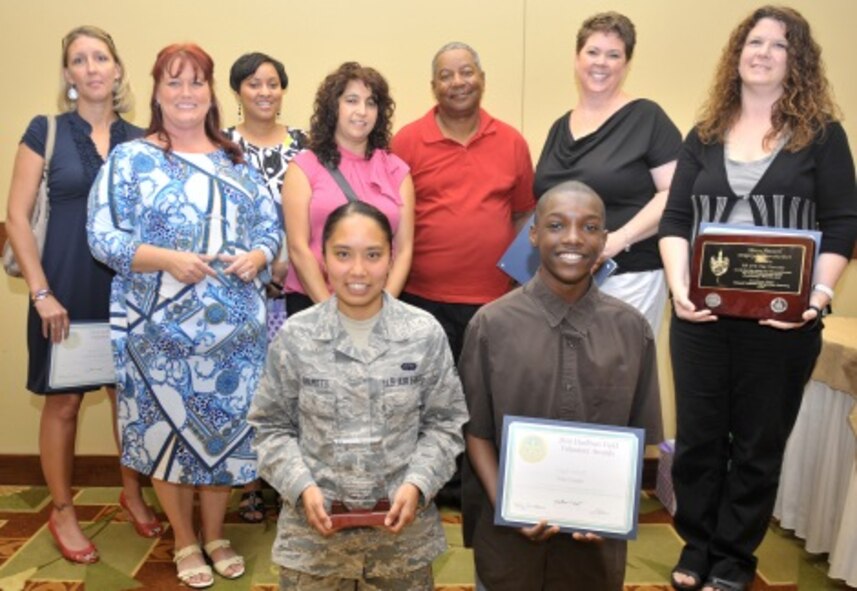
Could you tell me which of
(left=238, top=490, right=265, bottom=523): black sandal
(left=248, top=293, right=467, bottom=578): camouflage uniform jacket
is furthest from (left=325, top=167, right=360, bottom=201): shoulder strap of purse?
(left=238, top=490, right=265, bottom=523): black sandal

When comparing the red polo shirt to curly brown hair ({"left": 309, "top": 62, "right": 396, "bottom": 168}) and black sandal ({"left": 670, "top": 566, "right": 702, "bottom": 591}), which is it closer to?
curly brown hair ({"left": 309, "top": 62, "right": 396, "bottom": 168})

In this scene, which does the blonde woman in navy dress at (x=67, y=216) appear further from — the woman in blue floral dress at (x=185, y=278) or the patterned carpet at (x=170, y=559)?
the woman in blue floral dress at (x=185, y=278)

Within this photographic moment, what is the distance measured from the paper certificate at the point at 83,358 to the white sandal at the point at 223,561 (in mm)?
748

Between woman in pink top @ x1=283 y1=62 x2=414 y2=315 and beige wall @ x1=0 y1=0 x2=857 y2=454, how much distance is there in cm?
96

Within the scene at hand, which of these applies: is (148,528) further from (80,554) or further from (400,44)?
(400,44)

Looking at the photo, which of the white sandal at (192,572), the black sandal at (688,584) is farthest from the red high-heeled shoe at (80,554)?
the black sandal at (688,584)

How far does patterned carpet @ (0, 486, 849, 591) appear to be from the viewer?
3.03m

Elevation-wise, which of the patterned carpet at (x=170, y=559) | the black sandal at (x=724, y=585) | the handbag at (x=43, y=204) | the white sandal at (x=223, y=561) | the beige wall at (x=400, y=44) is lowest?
the patterned carpet at (x=170, y=559)

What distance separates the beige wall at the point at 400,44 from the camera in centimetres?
387

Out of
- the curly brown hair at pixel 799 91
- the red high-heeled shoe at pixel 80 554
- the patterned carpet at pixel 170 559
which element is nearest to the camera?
the curly brown hair at pixel 799 91

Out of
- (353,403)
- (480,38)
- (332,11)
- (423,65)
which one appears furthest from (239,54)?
(353,403)

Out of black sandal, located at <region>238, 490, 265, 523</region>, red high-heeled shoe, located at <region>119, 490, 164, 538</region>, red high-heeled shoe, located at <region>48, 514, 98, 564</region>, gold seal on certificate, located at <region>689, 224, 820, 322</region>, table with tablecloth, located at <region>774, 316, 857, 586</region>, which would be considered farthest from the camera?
black sandal, located at <region>238, 490, 265, 523</region>

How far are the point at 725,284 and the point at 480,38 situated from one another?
199 centimetres

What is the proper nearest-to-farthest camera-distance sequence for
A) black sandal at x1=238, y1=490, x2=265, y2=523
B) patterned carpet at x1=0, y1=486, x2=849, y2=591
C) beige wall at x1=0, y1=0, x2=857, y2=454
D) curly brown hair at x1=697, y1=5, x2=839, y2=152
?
curly brown hair at x1=697, y1=5, x2=839, y2=152 < patterned carpet at x1=0, y1=486, x2=849, y2=591 < black sandal at x1=238, y1=490, x2=265, y2=523 < beige wall at x1=0, y1=0, x2=857, y2=454
